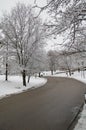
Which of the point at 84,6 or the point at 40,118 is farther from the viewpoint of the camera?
the point at 40,118

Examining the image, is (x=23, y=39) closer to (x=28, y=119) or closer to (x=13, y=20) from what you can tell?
(x=13, y=20)

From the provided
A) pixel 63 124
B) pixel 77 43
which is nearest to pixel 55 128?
pixel 63 124

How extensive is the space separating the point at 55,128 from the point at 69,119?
1.41 meters

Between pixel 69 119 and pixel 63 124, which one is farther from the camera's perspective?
pixel 69 119

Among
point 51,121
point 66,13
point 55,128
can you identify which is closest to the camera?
point 66,13

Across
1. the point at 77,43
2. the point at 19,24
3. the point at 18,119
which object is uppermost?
the point at 19,24

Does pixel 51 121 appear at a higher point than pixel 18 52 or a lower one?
lower

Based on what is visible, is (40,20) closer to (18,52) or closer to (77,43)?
(18,52)

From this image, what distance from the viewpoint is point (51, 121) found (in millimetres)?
8250

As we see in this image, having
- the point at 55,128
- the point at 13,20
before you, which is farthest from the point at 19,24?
the point at 55,128

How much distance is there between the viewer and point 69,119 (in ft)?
27.6

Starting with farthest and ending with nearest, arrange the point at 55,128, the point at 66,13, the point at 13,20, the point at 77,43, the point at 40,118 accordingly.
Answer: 1. the point at 13,20
2. the point at 77,43
3. the point at 40,118
4. the point at 55,128
5. the point at 66,13

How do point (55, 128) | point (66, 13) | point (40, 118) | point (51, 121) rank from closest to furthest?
1. point (66, 13)
2. point (55, 128)
3. point (51, 121)
4. point (40, 118)

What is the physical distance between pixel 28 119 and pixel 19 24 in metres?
20.2
